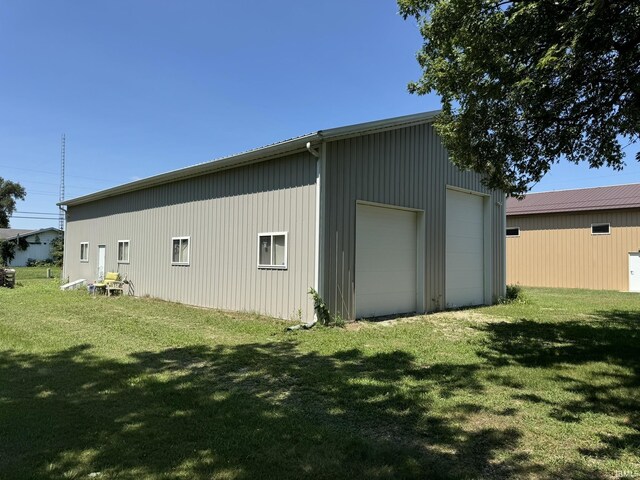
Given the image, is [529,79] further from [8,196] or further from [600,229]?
[8,196]

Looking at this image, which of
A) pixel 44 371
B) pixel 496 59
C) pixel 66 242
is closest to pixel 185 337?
pixel 44 371

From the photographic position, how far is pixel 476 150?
7516 mm

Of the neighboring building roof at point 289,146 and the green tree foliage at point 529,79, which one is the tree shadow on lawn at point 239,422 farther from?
the neighboring building roof at point 289,146

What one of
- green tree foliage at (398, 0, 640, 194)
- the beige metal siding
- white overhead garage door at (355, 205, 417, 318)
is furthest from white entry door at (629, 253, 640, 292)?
green tree foliage at (398, 0, 640, 194)

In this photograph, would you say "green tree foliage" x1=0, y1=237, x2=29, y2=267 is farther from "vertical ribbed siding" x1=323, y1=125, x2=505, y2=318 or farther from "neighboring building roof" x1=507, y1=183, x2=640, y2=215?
"neighboring building roof" x1=507, y1=183, x2=640, y2=215

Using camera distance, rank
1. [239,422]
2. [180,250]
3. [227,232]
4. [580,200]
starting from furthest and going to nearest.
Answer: [580,200], [180,250], [227,232], [239,422]

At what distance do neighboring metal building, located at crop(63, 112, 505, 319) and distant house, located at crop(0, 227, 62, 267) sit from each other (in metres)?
38.6

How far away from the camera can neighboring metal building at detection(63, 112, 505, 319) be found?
9672 mm

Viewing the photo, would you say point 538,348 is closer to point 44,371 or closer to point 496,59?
point 496,59

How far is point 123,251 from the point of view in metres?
17.0

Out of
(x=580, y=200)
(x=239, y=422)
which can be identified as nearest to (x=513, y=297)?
(x=580, y=200)

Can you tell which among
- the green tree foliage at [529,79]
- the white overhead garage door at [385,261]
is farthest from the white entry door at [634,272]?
the green tree foliage at [529,79]

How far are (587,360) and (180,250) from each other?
35.9 feet

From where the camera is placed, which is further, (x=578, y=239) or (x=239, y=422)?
(x=578, y=239)
